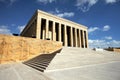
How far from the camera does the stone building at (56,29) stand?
845 inches

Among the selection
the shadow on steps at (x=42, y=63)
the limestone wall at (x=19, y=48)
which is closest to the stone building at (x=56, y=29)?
the limestone wall at (x=19, y=48)

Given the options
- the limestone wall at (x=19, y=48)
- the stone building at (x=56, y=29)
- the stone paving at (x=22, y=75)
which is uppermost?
the stone building at (x=56, y=29)

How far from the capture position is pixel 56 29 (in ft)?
93.0

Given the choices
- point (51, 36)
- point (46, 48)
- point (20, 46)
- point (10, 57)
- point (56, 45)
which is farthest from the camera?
point (51, 36)

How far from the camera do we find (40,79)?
464 cm

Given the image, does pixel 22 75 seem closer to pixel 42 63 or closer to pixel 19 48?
pixel 42 63

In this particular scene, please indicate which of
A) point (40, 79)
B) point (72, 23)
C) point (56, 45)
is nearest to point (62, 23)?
point (72, 23)

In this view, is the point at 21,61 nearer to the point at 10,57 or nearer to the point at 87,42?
the point at 10,57

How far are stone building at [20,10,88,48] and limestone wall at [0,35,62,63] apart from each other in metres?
5.72

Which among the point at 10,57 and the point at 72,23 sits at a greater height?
the point at 72,23

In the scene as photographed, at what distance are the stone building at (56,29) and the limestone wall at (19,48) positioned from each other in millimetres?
5715

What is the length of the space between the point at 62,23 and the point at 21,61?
1579 centimetres

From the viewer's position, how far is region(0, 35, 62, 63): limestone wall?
12.0 m

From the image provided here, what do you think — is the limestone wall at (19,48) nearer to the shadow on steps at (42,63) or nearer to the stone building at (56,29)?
the shadow on steps at (42,63)
